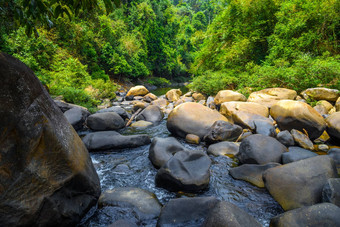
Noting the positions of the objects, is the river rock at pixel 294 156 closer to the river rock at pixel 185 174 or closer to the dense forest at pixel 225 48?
the river rock at pixel 185 174

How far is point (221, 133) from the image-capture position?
5.55 meters

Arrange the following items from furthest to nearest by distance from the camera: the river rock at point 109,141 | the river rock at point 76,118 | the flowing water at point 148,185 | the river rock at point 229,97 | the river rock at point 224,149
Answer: the river rock at point 229,97
the river rock at point 76,118
the river rock at point 109,141
the river rock at point 224,149
the flowing water at point 148,185

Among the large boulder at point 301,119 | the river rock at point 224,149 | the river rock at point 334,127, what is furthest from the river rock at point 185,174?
the river rock at point 334,127

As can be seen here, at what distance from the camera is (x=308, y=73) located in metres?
7.80

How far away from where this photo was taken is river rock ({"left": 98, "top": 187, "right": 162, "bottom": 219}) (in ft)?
9.47

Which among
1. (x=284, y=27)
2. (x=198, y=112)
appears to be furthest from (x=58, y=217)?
(x=284, y=27)

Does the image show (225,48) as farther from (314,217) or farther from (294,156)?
(314,217)

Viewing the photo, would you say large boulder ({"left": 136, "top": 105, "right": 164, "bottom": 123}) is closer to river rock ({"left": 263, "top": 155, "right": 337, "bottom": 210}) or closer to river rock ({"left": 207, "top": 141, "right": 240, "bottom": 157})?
river rock ({"left": 207, "top": 141, "right": 240, "bottom": 157})

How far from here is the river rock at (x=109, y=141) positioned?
5.34 m

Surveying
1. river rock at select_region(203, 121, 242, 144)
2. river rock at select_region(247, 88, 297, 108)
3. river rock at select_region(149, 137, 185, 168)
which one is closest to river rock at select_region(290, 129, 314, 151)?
river rock at select_region(203, 121, 242, 144)

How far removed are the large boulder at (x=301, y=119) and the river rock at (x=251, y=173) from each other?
241 centimetres

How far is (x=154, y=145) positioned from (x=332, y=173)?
3.30 meters

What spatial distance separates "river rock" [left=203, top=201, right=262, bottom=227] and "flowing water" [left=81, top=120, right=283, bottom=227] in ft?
2.74

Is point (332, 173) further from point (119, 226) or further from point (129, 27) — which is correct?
point (129, 27)
